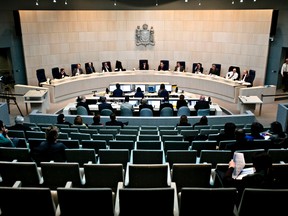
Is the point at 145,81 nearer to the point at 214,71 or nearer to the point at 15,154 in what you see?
the point at 214,71

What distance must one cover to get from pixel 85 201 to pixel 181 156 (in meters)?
2.26

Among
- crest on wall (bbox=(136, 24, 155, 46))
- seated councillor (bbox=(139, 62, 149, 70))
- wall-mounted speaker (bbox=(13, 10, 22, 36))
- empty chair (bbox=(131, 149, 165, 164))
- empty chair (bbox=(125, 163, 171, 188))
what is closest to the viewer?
empty chair (bbox=(125, 163, 171, 188))

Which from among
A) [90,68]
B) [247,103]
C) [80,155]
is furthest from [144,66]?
[80,155]

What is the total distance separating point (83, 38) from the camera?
14695mm

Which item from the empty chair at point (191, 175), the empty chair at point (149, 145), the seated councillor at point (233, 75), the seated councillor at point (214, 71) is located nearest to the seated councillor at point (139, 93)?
the seated councillor at point (214, 71)

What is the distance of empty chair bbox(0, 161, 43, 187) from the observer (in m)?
3.55

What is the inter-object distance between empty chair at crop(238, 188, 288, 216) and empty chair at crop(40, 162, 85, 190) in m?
2.00

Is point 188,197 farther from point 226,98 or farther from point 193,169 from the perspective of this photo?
point 226,98

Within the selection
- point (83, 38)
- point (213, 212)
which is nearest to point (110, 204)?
point (213, 212)

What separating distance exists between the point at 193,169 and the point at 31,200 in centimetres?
193

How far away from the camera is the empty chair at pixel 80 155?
4418 mm

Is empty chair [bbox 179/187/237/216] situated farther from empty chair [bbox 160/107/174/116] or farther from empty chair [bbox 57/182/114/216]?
empty chair [bbox 160/107/174/116]

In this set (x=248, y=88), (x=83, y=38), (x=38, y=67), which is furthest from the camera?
(x=83, y=38)

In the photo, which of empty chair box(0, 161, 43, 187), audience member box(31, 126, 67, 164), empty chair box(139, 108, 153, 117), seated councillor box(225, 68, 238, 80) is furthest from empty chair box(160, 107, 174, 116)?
empty chair box(0, 161, 43, 187)
